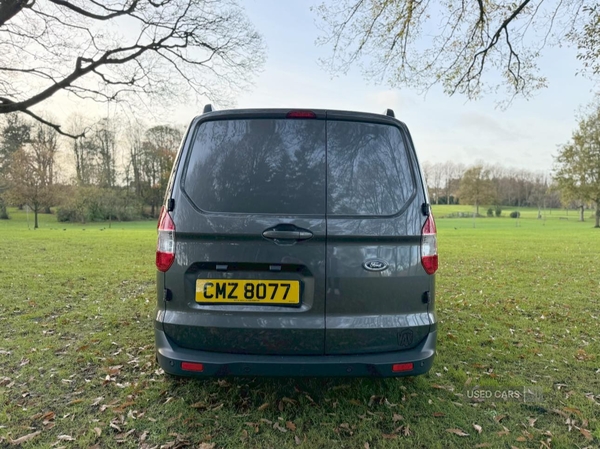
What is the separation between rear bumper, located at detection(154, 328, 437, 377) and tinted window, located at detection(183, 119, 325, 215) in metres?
0.87

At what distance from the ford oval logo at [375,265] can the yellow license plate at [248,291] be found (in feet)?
1.37

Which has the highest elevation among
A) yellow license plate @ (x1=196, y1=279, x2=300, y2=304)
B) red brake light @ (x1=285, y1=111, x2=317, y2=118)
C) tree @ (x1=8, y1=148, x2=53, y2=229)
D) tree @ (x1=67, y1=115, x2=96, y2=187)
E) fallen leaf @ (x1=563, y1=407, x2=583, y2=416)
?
tree @ (x1=67, y1=115, x2=96, y2=187)

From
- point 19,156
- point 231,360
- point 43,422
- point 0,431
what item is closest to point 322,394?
point 231,360

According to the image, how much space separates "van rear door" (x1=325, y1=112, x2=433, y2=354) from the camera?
81.6 inches

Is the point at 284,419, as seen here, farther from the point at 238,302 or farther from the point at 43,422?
the point at 43,422

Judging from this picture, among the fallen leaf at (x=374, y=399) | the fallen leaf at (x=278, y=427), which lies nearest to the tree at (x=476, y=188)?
the fallen leaf at (x=374, y=399)

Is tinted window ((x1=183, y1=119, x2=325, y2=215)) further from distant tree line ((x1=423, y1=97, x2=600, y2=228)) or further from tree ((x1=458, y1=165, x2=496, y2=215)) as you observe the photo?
tree ((x1=458, y1=165, x2=496, y2=215))

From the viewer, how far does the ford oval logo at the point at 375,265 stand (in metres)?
2.08

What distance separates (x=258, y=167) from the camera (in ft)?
7.01

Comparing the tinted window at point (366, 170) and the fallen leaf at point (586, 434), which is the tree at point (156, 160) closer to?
the tinted window at point (366, 170)

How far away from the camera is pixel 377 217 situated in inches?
82.1

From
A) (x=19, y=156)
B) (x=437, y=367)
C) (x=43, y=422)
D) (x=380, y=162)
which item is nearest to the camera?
(x=380, y=162)

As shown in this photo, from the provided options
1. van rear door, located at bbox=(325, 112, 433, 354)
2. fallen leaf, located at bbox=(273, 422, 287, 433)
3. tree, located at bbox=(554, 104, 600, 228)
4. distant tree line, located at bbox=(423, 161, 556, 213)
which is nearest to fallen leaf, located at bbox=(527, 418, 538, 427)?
van rear door, located at bbox=(325, 112, 433, 354)

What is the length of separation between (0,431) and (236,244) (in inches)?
78.1
